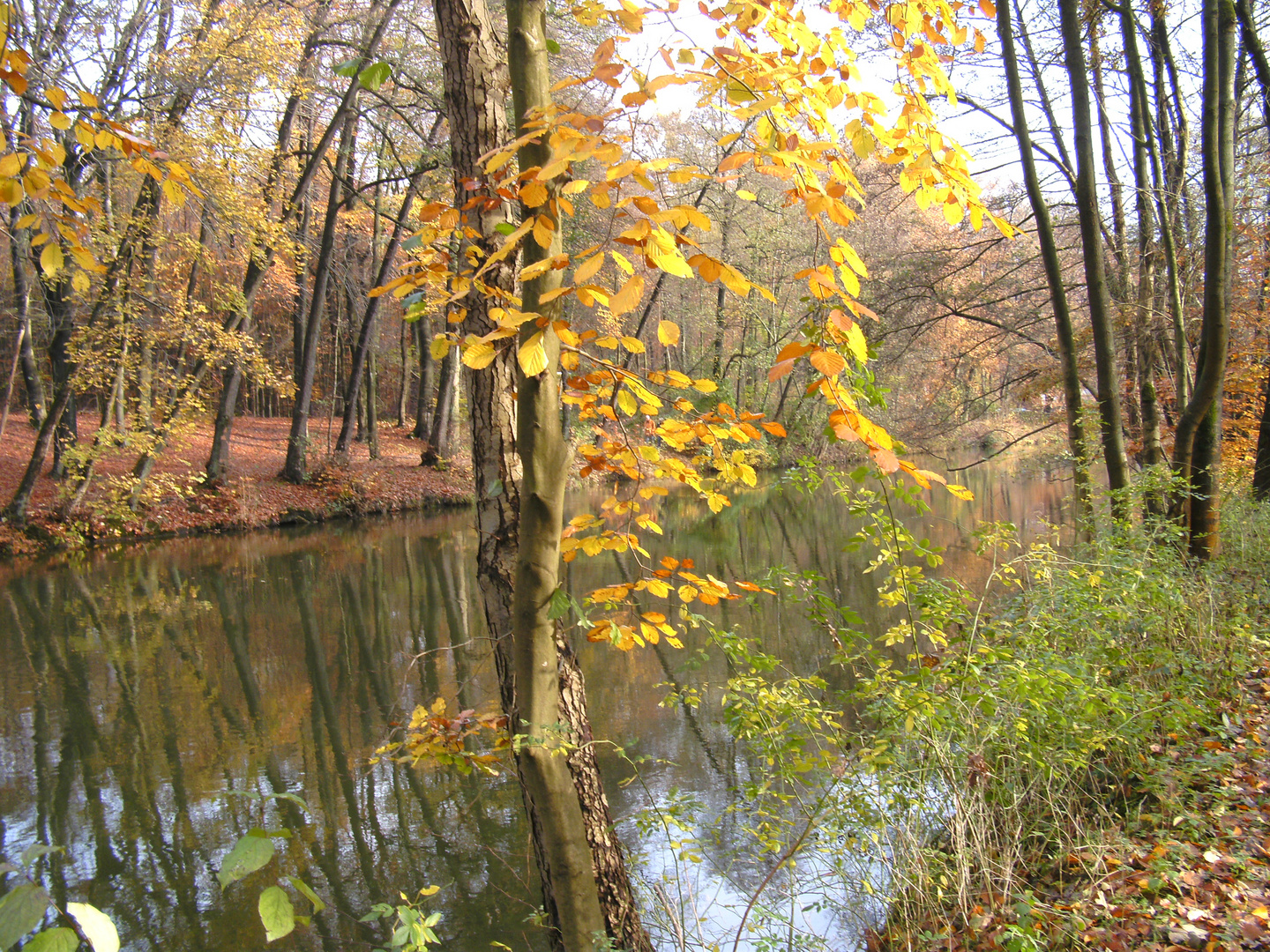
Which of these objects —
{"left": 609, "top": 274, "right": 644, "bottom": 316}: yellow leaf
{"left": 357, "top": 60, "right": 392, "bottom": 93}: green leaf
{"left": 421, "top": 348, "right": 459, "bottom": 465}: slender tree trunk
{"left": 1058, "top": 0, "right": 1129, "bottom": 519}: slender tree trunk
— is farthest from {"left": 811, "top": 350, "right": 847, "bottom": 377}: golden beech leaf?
{"left": 421, "top": 348, "right": 459, "bottom": 465}: slender tree trunk

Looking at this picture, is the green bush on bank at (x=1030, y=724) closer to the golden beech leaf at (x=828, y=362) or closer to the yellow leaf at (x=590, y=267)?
the golden beech leaf at (x=828, y=362)

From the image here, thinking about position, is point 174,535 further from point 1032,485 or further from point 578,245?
point 1032,485

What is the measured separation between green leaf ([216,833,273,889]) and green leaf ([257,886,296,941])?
1.5 inches

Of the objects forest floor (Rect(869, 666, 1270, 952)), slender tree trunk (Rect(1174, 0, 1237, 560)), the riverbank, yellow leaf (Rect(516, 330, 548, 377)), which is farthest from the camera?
slender tree trunk (Rect(1174, 0, 1237, 560))

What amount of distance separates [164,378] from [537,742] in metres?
13.7

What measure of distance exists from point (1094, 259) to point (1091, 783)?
4.32 metres

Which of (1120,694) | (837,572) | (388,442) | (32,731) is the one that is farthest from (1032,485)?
(32,731)

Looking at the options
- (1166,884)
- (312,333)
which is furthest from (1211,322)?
(312,333)

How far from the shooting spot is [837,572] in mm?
10320

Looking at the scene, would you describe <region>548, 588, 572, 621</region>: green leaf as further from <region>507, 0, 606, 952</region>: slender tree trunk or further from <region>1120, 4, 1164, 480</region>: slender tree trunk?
<region>1120, 4, 1164, 480</region>: slender tree trunk

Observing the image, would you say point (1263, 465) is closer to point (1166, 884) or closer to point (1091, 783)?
point (1091, 783)

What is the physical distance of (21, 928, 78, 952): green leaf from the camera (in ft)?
2.74

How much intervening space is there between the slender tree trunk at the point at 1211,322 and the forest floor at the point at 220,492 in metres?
13.9

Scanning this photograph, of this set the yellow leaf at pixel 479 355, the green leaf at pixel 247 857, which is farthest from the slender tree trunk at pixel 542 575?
the green leaf at pixel 247 857
